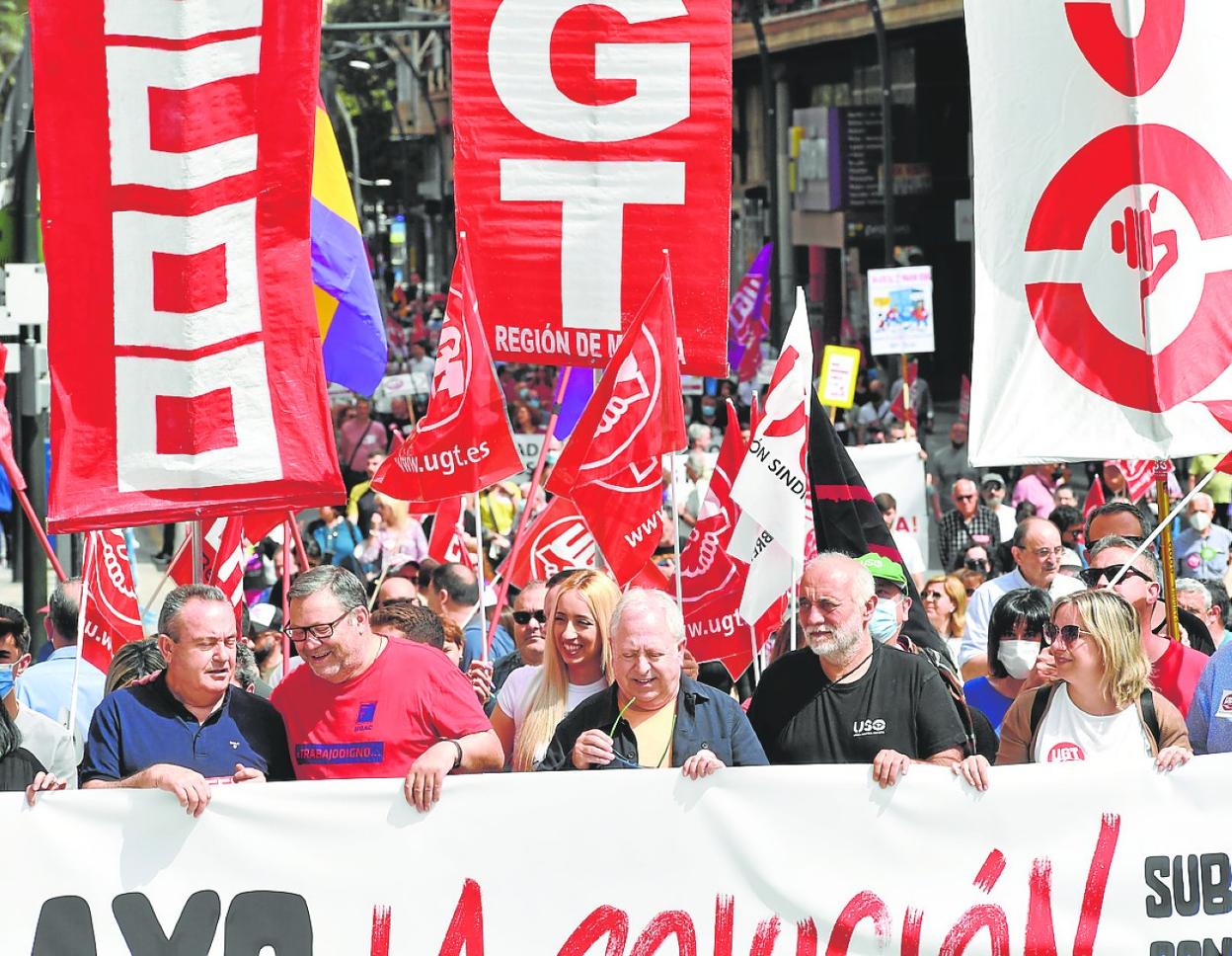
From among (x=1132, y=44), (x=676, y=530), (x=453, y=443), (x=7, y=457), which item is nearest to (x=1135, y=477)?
(x=453, y=443)

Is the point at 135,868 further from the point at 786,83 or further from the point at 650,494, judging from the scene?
the point at 786,83

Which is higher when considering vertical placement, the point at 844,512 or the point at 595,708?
the point at 844,512

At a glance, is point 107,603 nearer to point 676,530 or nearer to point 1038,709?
point 676,530

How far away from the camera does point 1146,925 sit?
504cm

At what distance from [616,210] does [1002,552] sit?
11.2 feet

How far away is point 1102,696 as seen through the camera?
5191 mm

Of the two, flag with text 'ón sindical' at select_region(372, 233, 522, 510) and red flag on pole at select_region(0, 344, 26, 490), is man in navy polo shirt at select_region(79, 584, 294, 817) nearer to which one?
flag with text 'ón sindical' at select_region(372, 233, 522, 510)

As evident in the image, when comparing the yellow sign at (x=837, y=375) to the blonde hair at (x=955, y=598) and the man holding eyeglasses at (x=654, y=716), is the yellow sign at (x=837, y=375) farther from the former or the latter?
the man holding eyeglasses at (x=654, y=716)

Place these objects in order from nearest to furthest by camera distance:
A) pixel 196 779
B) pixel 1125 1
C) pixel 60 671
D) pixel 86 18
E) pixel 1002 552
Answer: pixel 196 779, pixel 86 18, pixel 1125 1, pixel 60 671, pixel 1002 552

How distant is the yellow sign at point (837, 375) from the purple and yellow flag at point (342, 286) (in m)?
7.09

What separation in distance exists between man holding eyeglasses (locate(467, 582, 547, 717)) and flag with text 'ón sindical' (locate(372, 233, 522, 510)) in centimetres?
59

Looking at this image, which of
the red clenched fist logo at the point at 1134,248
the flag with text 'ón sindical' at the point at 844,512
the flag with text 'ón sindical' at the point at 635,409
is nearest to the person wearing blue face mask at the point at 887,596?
the flag with text 'ón sindical' at the point at 844,512

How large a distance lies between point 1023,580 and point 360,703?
154 inches

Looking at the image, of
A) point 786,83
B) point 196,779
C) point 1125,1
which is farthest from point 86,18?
point 786,83
